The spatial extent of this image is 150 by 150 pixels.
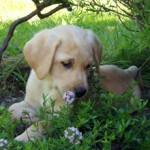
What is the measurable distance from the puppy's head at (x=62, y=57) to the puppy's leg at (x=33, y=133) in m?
0.41

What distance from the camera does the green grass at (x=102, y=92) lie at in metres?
2.98

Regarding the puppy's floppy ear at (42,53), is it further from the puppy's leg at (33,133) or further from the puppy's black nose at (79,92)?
the puppy's leg at (33,133)

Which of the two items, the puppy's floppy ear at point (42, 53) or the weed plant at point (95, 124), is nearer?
the weed plant at point (95, 124)

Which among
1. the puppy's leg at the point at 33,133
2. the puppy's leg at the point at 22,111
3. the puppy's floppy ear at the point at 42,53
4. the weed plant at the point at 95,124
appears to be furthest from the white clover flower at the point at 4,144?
the puppy's floppy ear at the point at 42,53

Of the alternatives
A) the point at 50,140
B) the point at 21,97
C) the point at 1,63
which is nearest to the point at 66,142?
the point at 50,140

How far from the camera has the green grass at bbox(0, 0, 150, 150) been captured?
2979 mm

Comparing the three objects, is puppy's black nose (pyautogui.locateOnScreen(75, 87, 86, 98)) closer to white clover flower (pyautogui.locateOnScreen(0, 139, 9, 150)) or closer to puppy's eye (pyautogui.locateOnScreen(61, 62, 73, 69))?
puppy's eye (pyautogui.locateOnScreen(61, 62, 73, 69))

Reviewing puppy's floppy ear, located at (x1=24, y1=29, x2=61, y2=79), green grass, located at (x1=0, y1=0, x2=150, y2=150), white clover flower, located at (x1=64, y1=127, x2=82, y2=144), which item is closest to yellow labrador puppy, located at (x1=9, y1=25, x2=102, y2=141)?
puppy's floppy ear, located at (x1=24, y1=29, x2=61, y2=79)

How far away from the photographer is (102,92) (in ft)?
11.3

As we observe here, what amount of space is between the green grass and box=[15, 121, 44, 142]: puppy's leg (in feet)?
0.21

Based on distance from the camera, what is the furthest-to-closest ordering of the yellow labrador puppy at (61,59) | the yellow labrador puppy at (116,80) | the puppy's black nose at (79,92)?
the yellow labrador puppy at (116,80) → the yellow labrador puppy at (61,59) → the puppy's black nose at (79,92)

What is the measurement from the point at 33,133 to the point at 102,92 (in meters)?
0.56

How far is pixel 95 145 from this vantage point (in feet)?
9.89

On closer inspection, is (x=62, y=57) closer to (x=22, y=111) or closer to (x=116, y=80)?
(x=22, y=111)
